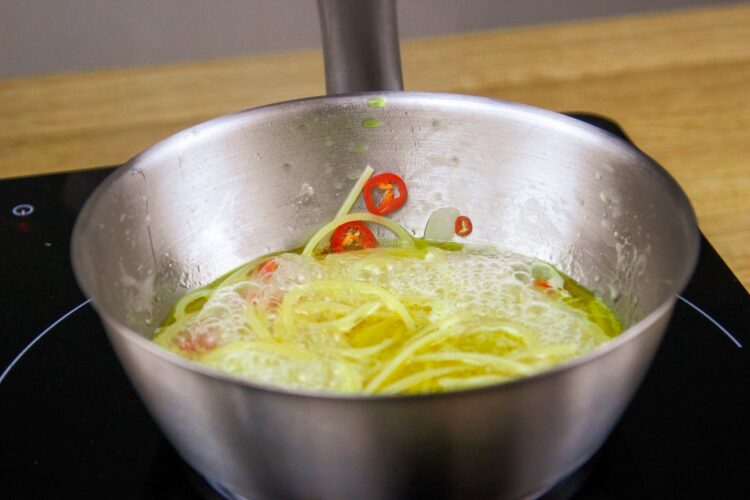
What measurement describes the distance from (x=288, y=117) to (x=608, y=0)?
1.15 metres

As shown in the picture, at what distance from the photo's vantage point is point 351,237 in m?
0.94

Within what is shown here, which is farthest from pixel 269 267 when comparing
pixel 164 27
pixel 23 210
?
pixel 164 27

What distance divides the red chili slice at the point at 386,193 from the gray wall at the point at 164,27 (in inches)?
34.7

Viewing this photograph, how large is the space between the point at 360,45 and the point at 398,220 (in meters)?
0.17

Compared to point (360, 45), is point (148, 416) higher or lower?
lower

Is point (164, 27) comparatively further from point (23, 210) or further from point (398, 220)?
point (398, 220)

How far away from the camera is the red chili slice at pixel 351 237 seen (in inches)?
36.9

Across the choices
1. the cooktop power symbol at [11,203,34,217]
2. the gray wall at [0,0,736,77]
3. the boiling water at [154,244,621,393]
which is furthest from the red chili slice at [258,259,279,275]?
the gray wall at [0,0,736,77]

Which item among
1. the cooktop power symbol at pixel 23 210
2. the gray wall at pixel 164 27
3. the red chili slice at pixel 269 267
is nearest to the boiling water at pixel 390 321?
the red chili slice at pixel 269 267

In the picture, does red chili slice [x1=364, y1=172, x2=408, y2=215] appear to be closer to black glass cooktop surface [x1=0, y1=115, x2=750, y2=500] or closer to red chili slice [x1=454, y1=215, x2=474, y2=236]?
red chili slice [x1=454, y1=215, x2=474, y2=236]

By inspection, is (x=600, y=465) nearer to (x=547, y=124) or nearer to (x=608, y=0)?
(x=547, y=124)

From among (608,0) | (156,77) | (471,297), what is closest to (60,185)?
(156,77)

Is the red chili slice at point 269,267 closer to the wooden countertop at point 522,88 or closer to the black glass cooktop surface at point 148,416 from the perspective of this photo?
the black glass cooktop surface at point 148,416

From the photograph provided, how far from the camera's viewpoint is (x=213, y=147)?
0.87 meters
